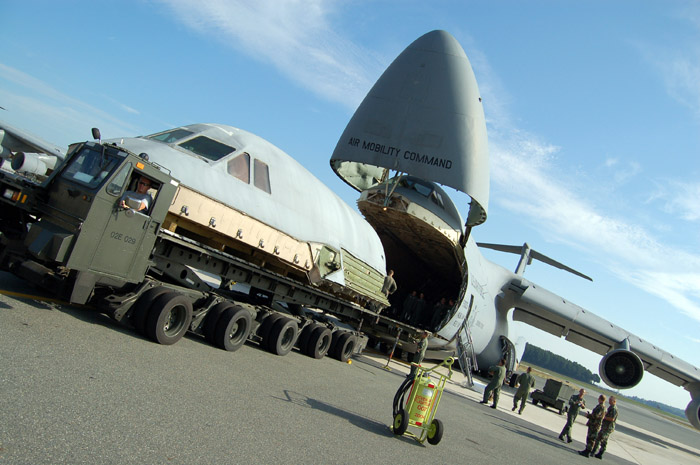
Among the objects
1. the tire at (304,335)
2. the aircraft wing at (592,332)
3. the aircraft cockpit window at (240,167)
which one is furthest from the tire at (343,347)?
the aircraft wing at (592,332)

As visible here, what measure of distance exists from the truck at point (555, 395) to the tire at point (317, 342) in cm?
1362

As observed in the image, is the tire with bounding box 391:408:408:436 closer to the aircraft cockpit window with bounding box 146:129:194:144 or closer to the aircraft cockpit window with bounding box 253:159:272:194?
the aircraft cockpit window with bounding box 253:159:272:194

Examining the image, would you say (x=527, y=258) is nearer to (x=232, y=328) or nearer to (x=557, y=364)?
(x=232, y=328)

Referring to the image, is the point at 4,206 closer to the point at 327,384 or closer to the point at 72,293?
the point at 72,293

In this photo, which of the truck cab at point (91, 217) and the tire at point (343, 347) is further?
the tire at point (343, 347)

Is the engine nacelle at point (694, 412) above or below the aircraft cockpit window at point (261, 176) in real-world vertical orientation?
below

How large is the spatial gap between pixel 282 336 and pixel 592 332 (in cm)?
1563

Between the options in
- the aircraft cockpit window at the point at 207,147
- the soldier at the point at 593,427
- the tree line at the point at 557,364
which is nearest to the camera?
the aircraft cockpit window at the point at 207,147

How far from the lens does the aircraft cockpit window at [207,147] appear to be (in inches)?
367

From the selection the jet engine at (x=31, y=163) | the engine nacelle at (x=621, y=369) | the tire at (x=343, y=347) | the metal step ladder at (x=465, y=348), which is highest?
the engine nacelle at (x=621, y=369)

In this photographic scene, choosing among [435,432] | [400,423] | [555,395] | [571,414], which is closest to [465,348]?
[571,414]

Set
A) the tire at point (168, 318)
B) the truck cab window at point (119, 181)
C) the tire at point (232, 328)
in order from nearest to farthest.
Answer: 1. the truck cab window at point (119, 181)
2. the tire at point (168, 318)
3. the tire at point (232, 328)

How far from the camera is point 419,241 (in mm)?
19406

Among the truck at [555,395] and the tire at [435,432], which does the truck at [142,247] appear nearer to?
the tire at [435,432]
